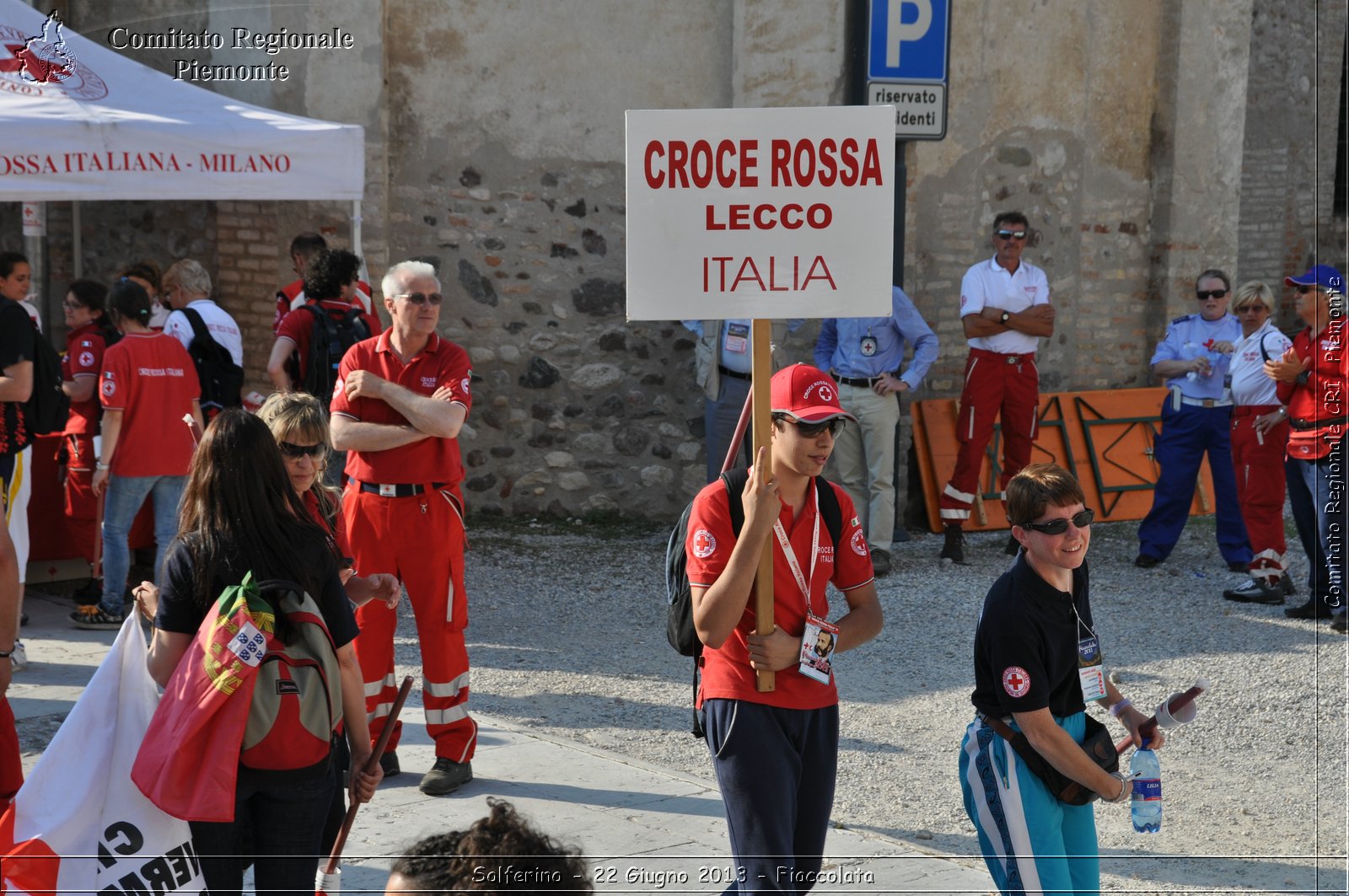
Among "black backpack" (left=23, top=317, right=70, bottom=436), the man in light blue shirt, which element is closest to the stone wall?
the man in light blue shirt

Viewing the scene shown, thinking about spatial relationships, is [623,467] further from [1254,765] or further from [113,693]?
[113,693]

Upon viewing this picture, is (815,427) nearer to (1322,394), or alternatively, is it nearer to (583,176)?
(1322,394)

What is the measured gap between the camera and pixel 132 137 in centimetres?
772

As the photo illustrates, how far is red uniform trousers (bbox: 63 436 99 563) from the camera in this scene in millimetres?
7793

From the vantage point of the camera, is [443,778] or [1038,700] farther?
[443,778]

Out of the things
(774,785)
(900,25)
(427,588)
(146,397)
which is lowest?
(774,785)

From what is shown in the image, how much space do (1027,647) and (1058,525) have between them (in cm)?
34

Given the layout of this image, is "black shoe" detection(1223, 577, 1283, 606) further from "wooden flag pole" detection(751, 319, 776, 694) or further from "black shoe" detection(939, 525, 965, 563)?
"wooden flag pole" detection(751, 319, 776, 694)

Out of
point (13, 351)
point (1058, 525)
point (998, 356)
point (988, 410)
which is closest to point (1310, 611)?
point (988, 410)

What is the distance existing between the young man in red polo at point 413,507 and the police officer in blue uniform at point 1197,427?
6.03 m

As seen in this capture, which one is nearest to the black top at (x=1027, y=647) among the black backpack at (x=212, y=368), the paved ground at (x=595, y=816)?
the paved ground at (x=595, y=816)

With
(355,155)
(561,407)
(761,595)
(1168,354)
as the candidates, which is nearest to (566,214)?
(561,407)

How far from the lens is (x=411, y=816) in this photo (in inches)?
204

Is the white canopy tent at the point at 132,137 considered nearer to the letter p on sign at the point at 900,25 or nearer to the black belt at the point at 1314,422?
the letter p on sign at the point at 900,25
